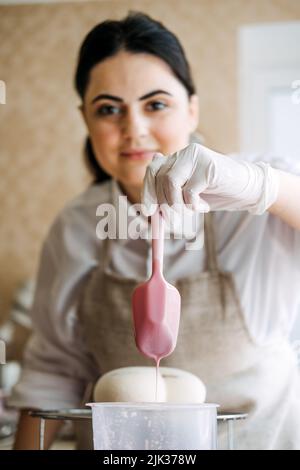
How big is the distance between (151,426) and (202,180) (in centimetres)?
24

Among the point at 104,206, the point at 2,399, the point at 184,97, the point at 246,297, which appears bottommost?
the point at 2,399

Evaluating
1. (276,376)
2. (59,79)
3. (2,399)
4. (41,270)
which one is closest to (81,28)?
(59,79)

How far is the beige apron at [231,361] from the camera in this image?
84 centimetres

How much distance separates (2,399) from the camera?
5.31ft

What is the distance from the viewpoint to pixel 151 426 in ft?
1.92

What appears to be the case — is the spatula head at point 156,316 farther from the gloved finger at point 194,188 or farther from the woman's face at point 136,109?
the woman's face at point 136,109

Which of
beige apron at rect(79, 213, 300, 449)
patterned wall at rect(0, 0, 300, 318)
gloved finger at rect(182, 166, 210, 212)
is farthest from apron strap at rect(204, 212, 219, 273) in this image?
gloved finger at rect(182, 166, 210, 212)

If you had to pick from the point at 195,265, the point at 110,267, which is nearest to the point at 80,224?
the point at 110,267

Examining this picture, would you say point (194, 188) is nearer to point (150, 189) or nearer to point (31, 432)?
point (150, 189)

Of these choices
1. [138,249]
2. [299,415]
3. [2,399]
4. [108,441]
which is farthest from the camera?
[2,399]

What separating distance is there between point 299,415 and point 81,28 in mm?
558

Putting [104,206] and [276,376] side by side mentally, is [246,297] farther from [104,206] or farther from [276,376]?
[104,206]

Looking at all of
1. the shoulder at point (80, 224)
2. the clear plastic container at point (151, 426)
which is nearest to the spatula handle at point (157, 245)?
the clear plastic container at point (151, 426)

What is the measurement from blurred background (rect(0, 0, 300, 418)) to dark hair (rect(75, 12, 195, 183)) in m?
0.02
